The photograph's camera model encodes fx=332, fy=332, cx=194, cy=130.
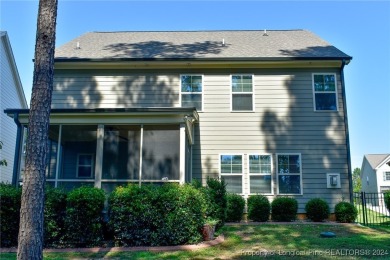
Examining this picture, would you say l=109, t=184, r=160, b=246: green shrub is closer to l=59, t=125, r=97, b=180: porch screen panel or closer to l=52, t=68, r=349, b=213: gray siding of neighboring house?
l=59, t=125, r=97, b=180: porch screen panel

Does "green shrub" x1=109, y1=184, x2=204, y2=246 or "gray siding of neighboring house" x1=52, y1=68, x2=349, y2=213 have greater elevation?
"gray siding of neighboring house" x1=52, y1=68, x2=349, y2=213

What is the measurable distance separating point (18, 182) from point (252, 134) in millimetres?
7233

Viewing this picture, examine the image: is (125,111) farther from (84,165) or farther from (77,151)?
(84,165)

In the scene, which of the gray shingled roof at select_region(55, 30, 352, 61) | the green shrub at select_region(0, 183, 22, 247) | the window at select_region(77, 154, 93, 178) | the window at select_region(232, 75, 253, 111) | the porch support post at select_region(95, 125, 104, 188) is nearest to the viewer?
the green shrub at select_region(0, 183, 22, 247)

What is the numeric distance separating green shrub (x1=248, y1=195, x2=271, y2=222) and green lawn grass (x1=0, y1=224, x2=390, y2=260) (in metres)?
1.78

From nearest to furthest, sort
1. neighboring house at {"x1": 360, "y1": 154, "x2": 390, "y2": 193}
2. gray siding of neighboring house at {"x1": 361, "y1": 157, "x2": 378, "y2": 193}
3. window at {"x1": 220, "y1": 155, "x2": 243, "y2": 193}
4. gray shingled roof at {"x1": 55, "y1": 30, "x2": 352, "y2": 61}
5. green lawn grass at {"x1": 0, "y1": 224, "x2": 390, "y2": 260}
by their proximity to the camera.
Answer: green lawn grass at {"x1": 0, "y1": 224, "x2": 390, "y2": 260}
window at {"x1": 220, "y1": 155, "x2": 243, "y2": 193}
gray shingled roof at {"x1": 55, "y1": 30, "x2": 352, "y2": 61}
neighboring house at {"x1": 360, "y1": 154, "x2": 390, "y2": 193}
gray siding of neighboring house at {"x1": 361, "y1": 157, "x2": 378, "y2": 193}

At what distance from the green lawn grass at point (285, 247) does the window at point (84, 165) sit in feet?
13.2

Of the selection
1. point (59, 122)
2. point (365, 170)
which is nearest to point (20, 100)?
point (59, 122)

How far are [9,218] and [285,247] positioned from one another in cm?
575

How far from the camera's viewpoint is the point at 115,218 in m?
7.01

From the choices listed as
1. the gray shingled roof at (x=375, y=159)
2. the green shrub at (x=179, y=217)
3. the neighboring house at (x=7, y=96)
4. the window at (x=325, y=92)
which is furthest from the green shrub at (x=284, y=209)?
the gray shingled roof at (x=375, y=159)

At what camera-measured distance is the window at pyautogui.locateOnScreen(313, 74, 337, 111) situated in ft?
37.9

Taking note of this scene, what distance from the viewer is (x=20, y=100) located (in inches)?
734

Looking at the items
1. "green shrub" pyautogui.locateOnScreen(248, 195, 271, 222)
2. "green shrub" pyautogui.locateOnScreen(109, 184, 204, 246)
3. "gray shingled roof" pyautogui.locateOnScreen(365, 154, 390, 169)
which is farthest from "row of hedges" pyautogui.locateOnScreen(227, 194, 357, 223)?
"gray shingled roof" pyautogui.locateOnScreen(365, 154, 390, 169)
